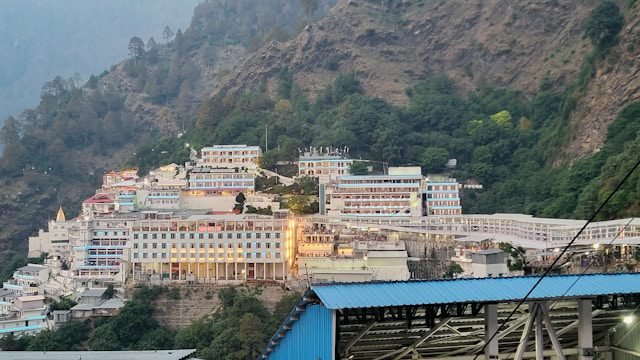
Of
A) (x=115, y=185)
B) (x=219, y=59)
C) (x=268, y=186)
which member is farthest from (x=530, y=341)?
(x=219, y=59)

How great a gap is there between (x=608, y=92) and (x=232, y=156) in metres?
20.2

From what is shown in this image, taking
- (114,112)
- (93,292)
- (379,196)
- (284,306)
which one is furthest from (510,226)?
(114,112)

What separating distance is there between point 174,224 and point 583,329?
26.0 metres

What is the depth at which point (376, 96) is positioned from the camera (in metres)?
55.2

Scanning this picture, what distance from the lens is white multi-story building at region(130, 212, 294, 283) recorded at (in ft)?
112

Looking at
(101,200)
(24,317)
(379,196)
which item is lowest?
(24,317)

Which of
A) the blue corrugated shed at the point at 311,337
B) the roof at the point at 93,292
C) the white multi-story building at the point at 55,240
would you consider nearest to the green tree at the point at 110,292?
the roof at the point at 93,292

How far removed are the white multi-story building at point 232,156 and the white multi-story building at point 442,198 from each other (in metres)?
10.5

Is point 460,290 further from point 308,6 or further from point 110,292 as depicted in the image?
point 308,6

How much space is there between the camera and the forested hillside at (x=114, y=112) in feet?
190

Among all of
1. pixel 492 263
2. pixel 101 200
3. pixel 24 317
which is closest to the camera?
pixel 492 263

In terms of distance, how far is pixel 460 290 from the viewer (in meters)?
10.2

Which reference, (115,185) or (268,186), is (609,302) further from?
(115,185)

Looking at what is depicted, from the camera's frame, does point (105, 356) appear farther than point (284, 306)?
No
